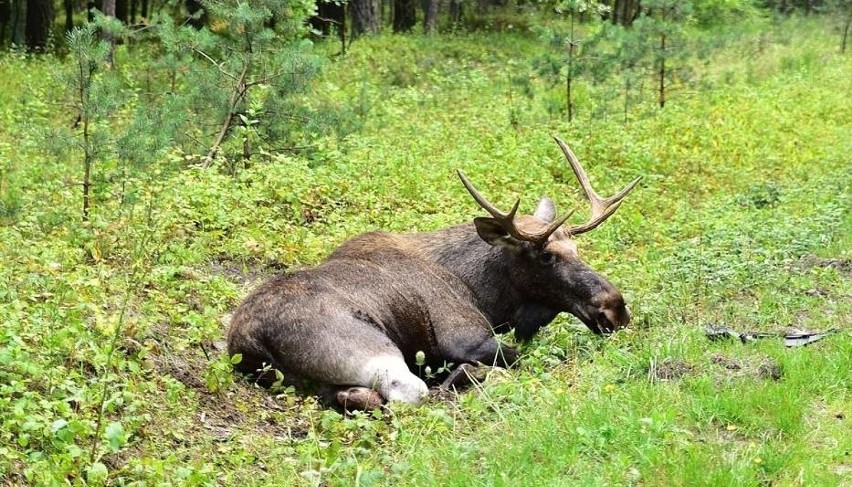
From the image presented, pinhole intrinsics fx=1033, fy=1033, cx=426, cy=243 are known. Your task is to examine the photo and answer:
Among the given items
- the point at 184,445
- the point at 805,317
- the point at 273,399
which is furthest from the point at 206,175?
the point at 805,317

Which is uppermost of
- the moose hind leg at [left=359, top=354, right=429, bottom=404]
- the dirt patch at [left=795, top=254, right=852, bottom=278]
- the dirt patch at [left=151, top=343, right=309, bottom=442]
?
the dirt patch at [left=795, top=254, right=852, bottom=278]

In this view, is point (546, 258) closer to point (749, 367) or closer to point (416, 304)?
point (416, 304)

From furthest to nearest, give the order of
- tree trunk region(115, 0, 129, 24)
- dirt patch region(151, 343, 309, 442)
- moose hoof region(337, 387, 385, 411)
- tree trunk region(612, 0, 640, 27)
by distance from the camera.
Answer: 1. tree trunk region(612, 0, 640, 27)
2. tree trunk region(115, 0, 129, 24)
3. moose hoof region(337, 387, 385, 411)
4. dirt patch region(151, 343, 309, 442)

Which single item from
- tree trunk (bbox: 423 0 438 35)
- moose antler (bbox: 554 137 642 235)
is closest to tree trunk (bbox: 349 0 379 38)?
tree trunk (bbox: 423 0 438 35)

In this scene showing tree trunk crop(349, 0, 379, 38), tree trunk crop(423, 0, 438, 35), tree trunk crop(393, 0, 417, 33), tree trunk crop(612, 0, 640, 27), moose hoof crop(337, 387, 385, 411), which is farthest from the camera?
tree trunk crop(612, 0, 640, 27)

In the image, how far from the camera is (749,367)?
6102 millimetres

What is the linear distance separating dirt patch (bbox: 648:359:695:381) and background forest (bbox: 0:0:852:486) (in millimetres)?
19

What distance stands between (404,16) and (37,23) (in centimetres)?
1077

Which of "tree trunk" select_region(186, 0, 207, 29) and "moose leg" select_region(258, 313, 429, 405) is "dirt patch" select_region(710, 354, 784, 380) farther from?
"tree trunk" select_region(186, 0, 207, 29)

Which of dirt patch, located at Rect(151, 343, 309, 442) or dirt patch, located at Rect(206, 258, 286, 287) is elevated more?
dirt patch, located at Rect(206, 258, 286, 287)

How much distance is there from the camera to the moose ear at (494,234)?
25.9 feet

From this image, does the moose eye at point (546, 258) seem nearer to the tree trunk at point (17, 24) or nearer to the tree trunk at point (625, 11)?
the tree trunk at point (17, 24)

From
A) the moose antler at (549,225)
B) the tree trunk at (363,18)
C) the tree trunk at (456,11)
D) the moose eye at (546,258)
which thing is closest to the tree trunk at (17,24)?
the tree trunk at (363,18)

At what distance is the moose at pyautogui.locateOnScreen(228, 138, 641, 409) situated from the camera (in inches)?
265
